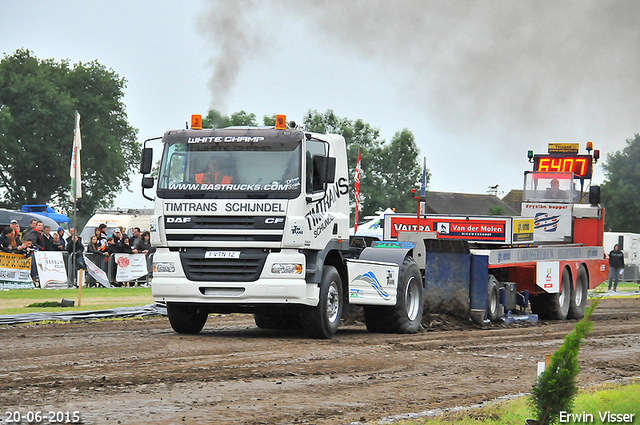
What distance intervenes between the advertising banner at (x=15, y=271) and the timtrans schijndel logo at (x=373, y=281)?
463 inches

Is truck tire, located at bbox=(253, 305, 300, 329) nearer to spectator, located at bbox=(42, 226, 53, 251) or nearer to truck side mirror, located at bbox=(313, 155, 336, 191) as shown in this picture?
truck side mirror, located at bbox=(313, 155, 336, 191)

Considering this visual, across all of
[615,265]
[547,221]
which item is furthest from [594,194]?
[615,265]

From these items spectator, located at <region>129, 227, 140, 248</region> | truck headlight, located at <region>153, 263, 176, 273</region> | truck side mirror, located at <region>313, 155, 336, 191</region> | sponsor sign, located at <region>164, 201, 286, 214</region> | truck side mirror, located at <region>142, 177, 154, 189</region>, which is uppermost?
truck side mirror, located at <region>313, 155, 336, 191</region>

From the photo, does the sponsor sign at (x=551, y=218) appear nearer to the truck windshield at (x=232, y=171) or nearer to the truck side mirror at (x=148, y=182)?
the truck windshield at (x=232, y=171)

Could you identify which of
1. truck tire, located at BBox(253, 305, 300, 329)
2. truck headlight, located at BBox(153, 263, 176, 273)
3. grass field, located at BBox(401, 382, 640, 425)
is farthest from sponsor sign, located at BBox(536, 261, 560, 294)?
grass field, located at BBox(401, 382, 640, 425)

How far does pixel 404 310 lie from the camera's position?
48.1ft

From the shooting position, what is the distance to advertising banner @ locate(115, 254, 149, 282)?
25297 mm

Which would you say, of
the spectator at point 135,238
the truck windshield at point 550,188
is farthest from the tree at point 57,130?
the truck windshield at point 550,188

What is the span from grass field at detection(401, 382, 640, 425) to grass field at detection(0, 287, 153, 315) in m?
11.3

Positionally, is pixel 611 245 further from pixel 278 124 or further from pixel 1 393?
pixel 1 393

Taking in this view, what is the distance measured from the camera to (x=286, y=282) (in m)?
12.3

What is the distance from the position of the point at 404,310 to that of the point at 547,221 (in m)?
7.72

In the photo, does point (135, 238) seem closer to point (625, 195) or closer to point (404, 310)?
point (404, 310)

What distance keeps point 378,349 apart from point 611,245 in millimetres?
38648
